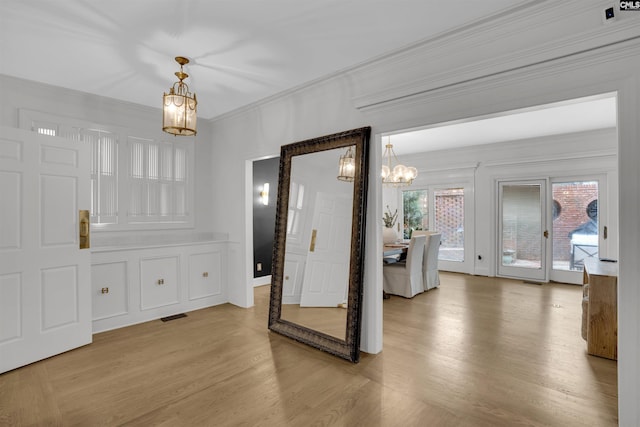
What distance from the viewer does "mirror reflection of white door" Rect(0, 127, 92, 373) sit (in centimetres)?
270

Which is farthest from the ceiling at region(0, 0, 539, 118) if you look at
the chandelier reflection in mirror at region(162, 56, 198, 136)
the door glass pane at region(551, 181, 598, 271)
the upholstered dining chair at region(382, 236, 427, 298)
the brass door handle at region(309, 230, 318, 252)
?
the door glass pane at region(551, 181, 598, 271)

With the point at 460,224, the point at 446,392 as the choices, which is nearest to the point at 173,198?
the point at 446,392

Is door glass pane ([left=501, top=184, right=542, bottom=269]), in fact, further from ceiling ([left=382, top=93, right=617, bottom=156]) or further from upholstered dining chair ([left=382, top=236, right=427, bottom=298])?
upholstered dining chair ([left=382, top=236, right=427, bottom=298])

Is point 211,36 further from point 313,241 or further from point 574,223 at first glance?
point 574,223

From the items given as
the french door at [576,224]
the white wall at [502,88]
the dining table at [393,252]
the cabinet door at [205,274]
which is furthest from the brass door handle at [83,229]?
the french door at [576,224]

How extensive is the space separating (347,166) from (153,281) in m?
2.78

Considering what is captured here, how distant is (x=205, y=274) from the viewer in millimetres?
4496

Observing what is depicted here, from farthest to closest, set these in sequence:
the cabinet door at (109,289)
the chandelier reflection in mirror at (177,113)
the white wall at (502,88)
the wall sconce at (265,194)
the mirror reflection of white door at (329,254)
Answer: the wall sconce at (265,194)
the cabinet door at (109,289)
the mirror reflection of white door at (329,254)
the chandelier reflection in mirror at (177,113)
the white wall at (502,88)

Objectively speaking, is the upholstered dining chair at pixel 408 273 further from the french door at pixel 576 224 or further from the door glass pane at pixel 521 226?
the french door at pixel 576 224

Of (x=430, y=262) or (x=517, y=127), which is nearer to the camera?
(x=517, y=127)

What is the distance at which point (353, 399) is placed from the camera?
2281 mm

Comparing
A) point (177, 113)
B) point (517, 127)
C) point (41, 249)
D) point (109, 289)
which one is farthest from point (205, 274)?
point (517, 127)

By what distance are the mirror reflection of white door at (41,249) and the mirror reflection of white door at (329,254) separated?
221cm

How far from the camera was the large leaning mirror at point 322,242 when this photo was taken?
2930 millimetres
